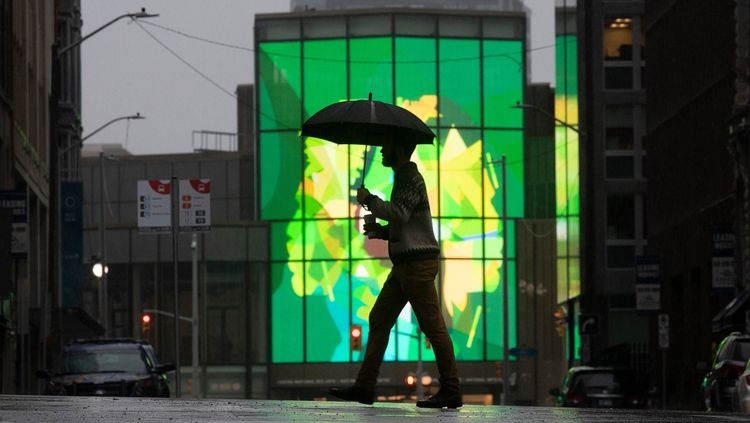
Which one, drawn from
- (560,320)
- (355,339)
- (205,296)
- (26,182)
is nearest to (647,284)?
(26,182)

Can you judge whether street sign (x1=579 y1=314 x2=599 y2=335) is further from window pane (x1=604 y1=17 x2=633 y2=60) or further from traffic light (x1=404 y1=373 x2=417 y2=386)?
traffic light (x1=404 y1=373 x2=417 y2=386)

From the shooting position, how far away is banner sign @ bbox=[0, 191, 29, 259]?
124 feet

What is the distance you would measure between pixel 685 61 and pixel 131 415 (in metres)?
40.1

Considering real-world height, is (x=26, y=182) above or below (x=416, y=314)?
above

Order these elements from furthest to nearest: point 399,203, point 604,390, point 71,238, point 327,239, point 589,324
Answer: point 327,239
point 71,238
point 589,324
point 604,390
point 399,203

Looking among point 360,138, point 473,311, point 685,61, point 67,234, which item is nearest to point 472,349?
point 473,311

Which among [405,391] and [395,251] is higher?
[395,251]

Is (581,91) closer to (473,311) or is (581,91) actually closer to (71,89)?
(473,311)

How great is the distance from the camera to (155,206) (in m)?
57.2

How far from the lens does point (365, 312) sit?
7131 cm

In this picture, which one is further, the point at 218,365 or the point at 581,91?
the point at 218,365

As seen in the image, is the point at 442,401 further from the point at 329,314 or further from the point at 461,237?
the point at 461,237

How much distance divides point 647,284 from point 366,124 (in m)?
24.0

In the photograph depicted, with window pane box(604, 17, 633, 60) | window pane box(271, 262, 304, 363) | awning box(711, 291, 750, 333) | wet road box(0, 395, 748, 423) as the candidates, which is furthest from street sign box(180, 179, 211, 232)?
wet road box(0, 395, 748, 423)
